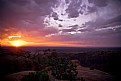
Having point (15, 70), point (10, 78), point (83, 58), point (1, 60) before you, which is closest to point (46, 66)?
point (15, 70)

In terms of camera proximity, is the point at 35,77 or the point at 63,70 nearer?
the point at 35,77

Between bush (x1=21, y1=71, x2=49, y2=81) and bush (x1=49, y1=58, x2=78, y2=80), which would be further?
bush (x1=49, y1=58, x2=78, y2=80)

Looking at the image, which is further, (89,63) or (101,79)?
(89,63)

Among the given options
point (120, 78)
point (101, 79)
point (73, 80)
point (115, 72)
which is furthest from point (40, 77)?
point (115, 72)

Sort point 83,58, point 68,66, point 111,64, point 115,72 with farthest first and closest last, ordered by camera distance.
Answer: point 83,58 < point 111,64 < point 115,72 < point 68,66

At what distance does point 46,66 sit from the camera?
1603cm

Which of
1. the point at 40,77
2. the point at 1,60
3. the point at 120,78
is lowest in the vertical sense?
the point at 120,78

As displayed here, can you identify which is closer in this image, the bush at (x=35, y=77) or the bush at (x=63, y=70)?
the bush at (x=35, y=77)

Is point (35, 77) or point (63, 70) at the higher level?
point (35, 77)

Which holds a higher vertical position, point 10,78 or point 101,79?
point 10,78

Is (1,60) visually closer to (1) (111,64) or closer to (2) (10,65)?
(2) (10,65)

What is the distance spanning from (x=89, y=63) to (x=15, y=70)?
11140 mm

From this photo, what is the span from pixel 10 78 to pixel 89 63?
42.1ft

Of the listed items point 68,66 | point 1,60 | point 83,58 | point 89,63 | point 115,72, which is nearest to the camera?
point 1,60
